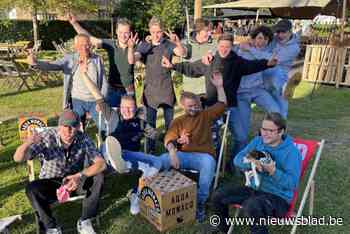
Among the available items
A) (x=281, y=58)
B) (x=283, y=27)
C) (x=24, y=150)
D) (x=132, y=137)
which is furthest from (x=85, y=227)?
(x=283, y=27)

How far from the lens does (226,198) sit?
3271 millimetres

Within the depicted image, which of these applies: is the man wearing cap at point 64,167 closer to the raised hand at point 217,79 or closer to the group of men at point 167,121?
the group of men at point 167,121

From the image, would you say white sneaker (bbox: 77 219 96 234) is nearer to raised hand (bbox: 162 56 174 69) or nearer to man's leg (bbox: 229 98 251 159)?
raised hand (bbox: 162 56 174 69)

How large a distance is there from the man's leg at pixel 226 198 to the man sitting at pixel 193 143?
47 cm

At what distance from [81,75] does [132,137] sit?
38.9 inches

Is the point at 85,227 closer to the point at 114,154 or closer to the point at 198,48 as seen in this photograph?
the point at 114,154

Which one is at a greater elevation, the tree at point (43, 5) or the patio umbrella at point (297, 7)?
the tree at point (43, 5)

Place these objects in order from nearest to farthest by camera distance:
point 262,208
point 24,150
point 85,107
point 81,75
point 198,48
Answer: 1. point 262,208
2. point 24,150
3. point 81,75
4. point 85,107
5. point 198,48

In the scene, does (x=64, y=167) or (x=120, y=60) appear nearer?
(x=64, y=167)

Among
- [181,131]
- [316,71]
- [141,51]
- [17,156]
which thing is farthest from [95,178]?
[316,71]

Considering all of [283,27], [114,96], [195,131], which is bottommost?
[195,131]

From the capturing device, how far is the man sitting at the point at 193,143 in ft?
12.6

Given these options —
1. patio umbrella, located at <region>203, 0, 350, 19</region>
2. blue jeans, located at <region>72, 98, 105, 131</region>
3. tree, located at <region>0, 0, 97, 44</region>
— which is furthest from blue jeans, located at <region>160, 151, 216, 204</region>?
tree, located at <region>0, 0, 97, 44</region>

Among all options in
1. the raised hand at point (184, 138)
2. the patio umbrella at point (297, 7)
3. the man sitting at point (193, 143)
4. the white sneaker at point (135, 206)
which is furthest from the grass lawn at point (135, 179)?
the patio umbrella at point (297, 7)
